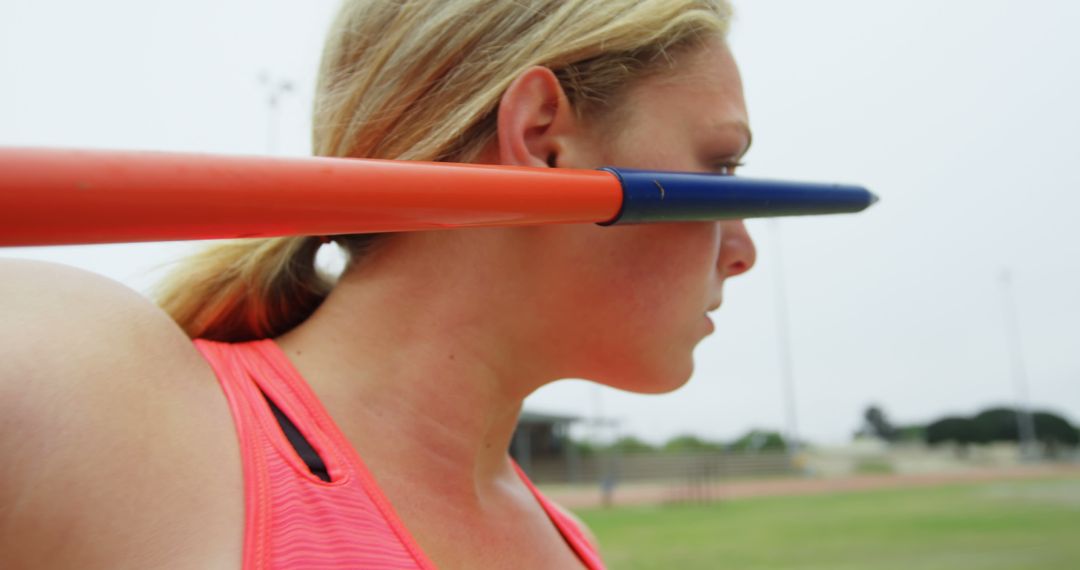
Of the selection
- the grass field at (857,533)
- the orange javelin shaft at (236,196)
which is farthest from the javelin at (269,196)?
the grass field at (857,533)

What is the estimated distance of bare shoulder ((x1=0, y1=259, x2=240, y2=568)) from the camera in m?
0.39

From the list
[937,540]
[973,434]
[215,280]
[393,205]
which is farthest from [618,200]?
[973,434]

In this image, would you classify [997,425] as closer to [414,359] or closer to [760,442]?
[760,442]

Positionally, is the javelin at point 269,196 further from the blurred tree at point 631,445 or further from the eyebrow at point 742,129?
the blurred tree at point 631,445

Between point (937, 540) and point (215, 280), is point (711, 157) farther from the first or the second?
point (937, 540)

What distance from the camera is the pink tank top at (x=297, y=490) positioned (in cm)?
45

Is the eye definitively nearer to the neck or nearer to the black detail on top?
the neck

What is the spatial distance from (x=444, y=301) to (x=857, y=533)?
6.07 meters

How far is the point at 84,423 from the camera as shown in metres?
0.41

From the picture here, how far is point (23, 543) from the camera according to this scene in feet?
1.28

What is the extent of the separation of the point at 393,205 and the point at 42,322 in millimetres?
183

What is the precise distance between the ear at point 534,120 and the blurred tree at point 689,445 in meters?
17.8

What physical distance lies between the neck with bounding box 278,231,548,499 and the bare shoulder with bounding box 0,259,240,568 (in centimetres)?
12

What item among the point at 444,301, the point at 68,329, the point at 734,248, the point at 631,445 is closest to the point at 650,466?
the point at 631,445
